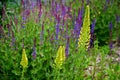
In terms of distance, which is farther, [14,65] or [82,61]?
[82,61]

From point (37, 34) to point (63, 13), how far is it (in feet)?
1.67

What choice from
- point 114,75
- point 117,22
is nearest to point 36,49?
point 114,75

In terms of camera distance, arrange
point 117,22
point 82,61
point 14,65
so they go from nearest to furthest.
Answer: point 14,65 < point 82,61 < point 117,22

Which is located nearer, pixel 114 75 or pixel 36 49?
pixel 36 49

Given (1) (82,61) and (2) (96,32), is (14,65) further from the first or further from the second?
(2) (96,32)

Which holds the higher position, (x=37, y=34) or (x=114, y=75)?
(x=37, y=34)

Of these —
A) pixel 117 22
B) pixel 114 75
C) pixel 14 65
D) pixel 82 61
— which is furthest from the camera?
pixel 117 22

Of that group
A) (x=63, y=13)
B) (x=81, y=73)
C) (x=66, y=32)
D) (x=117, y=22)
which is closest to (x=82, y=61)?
(x=81, y=73)

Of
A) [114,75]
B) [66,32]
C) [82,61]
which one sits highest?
[66,32]

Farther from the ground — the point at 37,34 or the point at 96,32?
the point at 37,34

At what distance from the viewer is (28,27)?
4.21 meters

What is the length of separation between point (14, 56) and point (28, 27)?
1.55 ft

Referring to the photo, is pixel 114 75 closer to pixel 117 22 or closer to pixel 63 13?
pixel 63 13

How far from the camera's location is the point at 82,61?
13.7 feet
